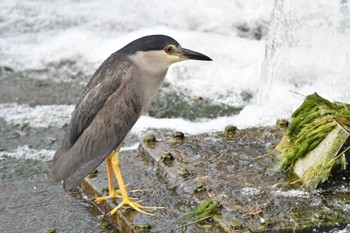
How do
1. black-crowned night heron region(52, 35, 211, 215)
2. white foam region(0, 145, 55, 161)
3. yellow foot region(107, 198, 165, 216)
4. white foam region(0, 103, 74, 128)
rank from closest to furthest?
yellow foot region(107, 198, 165, 216) → black-crowned night heron region(52, 35, 211, 215) → white foam region(0, 145, 55, 161) → white foam region(0, 103, 74, 128)

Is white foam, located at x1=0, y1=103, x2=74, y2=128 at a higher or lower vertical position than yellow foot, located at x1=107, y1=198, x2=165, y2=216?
lower

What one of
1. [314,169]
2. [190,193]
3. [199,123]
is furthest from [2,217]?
[199,123]

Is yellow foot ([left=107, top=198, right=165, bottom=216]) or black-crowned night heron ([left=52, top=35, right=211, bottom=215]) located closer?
yellow foot ([left=107, top=198, right=165, bottom=216])

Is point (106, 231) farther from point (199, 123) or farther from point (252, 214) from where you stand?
point (199, 123)

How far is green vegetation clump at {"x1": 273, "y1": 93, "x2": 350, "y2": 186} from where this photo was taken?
5.02 metres

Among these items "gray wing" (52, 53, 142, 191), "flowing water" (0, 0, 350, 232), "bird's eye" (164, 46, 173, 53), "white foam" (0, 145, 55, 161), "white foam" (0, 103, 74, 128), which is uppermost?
"bird's eye" (164, 46, 173, 53)

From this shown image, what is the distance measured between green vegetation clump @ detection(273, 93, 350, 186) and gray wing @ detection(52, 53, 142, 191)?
100 centimetres

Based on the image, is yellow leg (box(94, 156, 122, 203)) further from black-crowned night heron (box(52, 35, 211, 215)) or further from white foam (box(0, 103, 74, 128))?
white foam (box(0, 103, 74, 128))

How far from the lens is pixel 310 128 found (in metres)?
5.14

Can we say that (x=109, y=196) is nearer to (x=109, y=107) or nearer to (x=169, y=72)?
(x=109, y=107)

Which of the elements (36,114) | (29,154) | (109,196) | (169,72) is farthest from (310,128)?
(169,72)

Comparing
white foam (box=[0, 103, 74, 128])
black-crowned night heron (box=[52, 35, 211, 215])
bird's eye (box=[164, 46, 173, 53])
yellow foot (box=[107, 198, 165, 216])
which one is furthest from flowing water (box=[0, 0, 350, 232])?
bird's eye (box=[164, 46, 173, 53])

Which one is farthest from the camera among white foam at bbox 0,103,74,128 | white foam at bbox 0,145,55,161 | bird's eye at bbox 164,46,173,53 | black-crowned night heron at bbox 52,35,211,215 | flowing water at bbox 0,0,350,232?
white foam at bbox 0,103,74,128

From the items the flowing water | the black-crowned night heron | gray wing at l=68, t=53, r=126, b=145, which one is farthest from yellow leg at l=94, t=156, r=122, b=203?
gray wing at l=68, t=53, r=126, b=145
